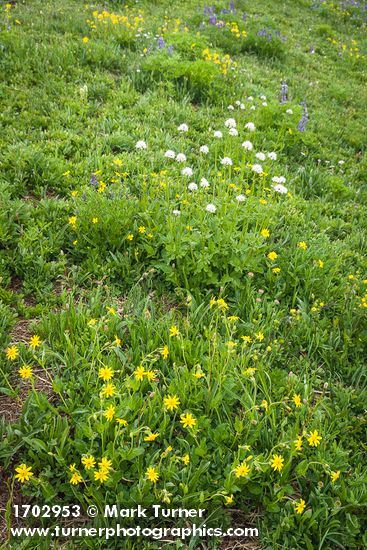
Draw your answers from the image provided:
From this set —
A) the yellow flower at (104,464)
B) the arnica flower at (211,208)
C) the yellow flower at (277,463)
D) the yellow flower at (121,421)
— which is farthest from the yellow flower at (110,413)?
the arnica flower at (211,208)

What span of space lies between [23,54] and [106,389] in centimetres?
590

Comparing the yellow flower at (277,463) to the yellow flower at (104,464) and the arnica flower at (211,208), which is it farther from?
the arnica flower at (211,208)

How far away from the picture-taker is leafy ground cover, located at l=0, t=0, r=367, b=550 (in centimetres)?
271

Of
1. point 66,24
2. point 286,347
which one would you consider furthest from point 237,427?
point 66,24

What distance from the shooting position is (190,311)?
3.93 meters

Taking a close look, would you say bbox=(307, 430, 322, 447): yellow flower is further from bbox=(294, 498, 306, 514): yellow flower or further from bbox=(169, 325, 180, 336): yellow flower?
bbox=(169, 325, 180, 336): yellow flower

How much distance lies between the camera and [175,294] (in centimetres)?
406

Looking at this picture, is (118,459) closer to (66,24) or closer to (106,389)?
(106,389)

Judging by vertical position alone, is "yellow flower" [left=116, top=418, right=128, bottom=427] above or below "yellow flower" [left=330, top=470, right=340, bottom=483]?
above

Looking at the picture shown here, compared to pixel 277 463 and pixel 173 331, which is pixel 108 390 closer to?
pixel 173 331

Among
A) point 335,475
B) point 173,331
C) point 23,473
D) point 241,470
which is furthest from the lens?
point 173,331

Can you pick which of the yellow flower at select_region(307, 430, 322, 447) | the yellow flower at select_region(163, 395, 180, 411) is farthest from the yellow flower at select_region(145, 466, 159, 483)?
the yellow flower at select_region(307, 430, 322, 447)

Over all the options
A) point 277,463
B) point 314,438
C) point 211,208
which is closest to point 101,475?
point 277,463

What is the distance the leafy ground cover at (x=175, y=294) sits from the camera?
271 centimetres
